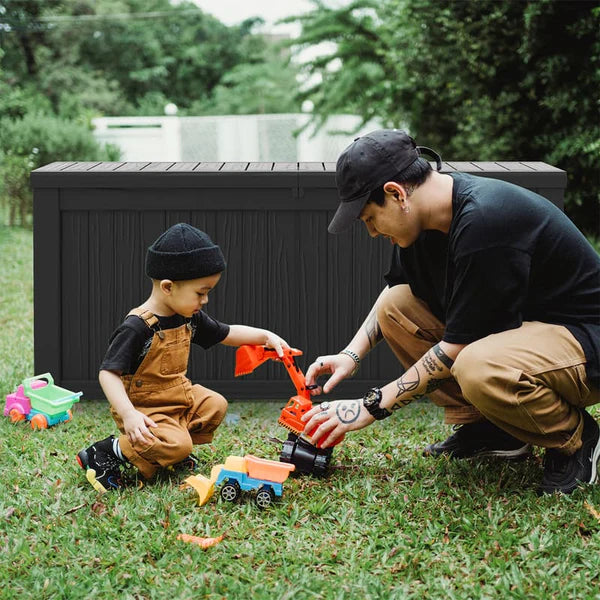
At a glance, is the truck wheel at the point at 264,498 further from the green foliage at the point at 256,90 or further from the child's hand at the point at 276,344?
the green foliage at the point at 256,90

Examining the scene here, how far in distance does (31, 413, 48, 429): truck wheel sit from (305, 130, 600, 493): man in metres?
1.43

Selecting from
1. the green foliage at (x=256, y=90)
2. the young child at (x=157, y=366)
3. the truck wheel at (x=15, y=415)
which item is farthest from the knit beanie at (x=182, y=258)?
the green foliage at (x=256, y=90)

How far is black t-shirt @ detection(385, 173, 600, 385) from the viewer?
2.79m

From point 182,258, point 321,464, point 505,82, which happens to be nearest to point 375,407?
point 321,464

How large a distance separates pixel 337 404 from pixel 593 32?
5.61 m

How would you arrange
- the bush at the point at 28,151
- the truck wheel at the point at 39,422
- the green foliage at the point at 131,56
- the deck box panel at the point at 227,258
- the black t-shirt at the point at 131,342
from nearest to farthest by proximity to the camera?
the black t-shirt at the point at 131,342 → the truck wheel at the point at 39,422 → the deck box panel at the point at 227,258 → the bush at the point at 28,151 → the green foliage at the point at 131,56

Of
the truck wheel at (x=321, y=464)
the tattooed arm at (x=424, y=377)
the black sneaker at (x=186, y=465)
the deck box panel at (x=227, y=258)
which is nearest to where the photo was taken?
the tattooed arm at (x=424, y=377)

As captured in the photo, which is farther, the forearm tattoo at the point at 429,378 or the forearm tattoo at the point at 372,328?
the forearm tattoo at the point at 372,328

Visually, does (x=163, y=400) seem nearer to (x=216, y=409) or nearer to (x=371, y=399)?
(x=216, y=409)

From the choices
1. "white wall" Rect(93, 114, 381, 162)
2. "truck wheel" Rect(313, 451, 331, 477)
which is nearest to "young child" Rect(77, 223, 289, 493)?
"truck wheel" Rect(313, 451, 331, 477)

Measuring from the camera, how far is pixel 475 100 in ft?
29.5

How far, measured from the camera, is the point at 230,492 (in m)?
3.03

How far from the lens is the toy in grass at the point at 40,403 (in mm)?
3924

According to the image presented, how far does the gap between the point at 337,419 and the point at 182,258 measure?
2.62 feet
